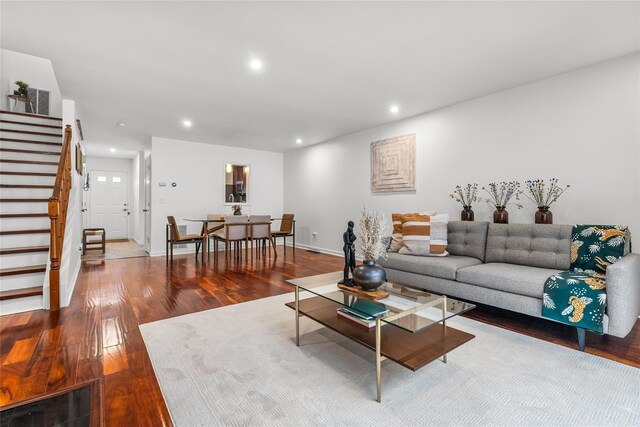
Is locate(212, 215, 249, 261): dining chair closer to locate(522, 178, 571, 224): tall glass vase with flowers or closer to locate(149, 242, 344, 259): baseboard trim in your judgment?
locate(149, 242, 344, 259): baseboard trim

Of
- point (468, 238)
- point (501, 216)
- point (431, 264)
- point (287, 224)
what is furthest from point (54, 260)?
point (501, 216)

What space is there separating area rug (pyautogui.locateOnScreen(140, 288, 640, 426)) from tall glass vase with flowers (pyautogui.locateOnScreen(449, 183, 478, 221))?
1.79 meters

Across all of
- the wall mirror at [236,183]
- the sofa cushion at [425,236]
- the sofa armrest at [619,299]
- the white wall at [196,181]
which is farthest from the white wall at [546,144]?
the wall mirror at [236,183]

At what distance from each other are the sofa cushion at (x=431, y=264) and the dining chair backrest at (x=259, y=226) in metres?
2.80

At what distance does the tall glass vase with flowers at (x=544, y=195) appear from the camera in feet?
10.6

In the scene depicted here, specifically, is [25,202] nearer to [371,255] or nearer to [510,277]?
[371,255]

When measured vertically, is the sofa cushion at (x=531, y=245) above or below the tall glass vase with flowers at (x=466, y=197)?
below

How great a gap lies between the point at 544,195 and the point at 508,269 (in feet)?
4.30

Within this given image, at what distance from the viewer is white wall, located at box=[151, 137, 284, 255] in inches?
247

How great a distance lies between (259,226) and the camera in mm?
5680

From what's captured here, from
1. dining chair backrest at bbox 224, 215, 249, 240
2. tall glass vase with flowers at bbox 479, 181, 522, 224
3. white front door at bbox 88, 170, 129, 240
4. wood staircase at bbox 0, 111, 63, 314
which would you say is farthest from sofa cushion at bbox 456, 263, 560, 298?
white front door at bbox 88, 170, 129, 240

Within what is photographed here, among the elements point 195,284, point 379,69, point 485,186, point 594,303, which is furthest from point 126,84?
point 594,303

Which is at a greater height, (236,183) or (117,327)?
(236,183)

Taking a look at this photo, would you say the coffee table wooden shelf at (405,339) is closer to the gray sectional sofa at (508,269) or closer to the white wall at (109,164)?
the gray sectional sofa at (508,269)
